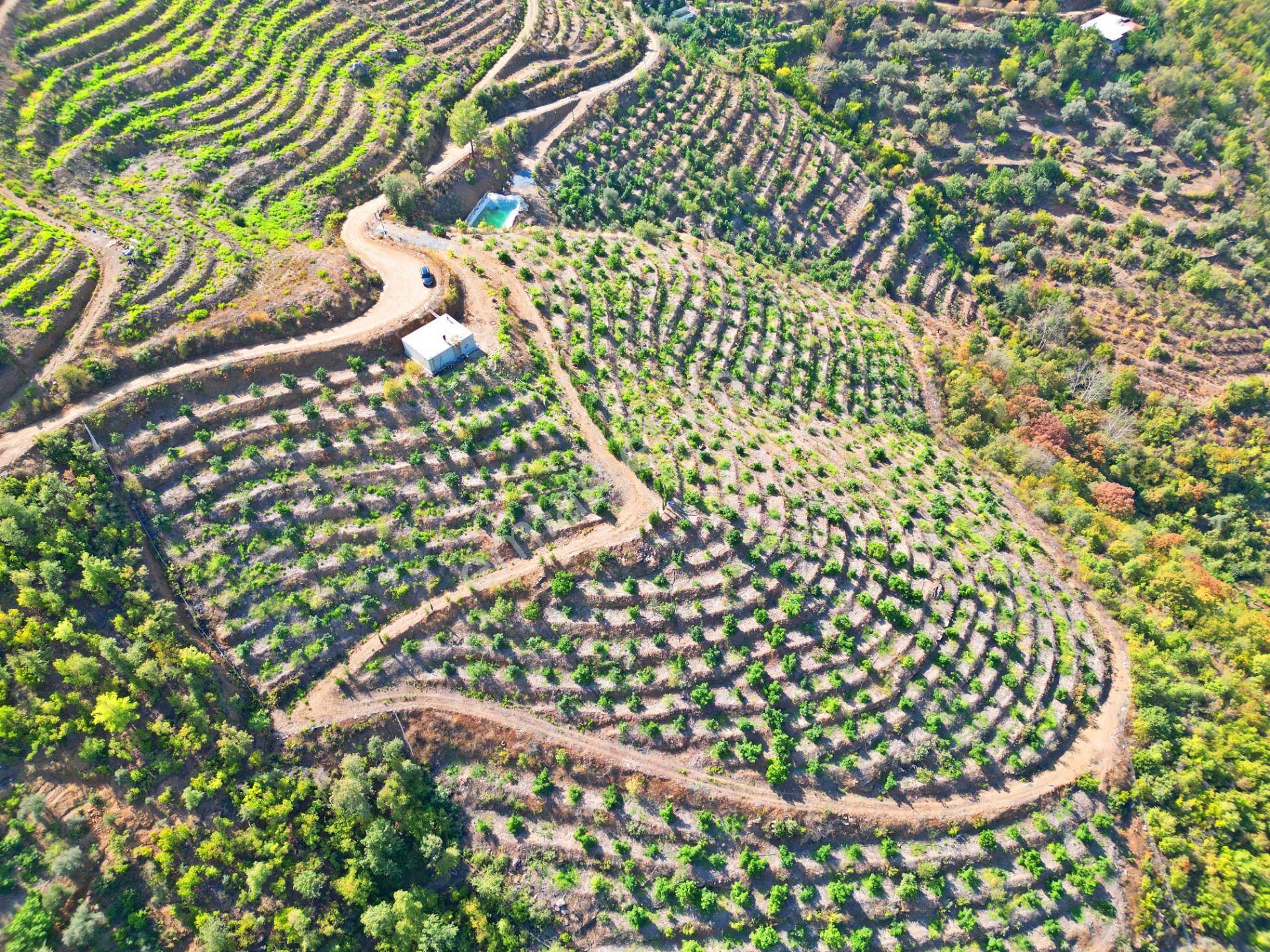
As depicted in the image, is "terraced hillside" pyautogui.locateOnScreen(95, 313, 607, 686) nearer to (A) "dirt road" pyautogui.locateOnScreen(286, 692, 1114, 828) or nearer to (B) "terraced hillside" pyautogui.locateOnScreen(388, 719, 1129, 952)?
(A) "dirt road" pyautogui.locateOnScreen(286, 692, 1114, 828)

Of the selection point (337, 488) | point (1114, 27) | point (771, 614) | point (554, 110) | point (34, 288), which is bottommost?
Result: point (337, 488)

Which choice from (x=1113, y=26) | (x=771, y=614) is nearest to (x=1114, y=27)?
(x=1113, y=26)

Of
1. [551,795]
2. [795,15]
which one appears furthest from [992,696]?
[795,15]

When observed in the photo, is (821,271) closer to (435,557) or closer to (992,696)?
(992,696)

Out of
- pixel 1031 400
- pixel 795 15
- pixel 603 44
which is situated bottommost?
pixel 1031 400

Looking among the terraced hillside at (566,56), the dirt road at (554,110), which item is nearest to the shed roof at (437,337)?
the dirt road at (554,110)

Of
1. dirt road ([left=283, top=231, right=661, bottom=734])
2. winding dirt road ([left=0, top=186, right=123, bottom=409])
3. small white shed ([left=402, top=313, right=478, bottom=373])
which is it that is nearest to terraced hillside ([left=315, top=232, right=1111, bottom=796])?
dirt road ([left=283, top=231, right=661, bottom=734])

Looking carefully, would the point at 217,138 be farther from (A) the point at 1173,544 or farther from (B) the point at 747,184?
(A) the point at 1173,544
